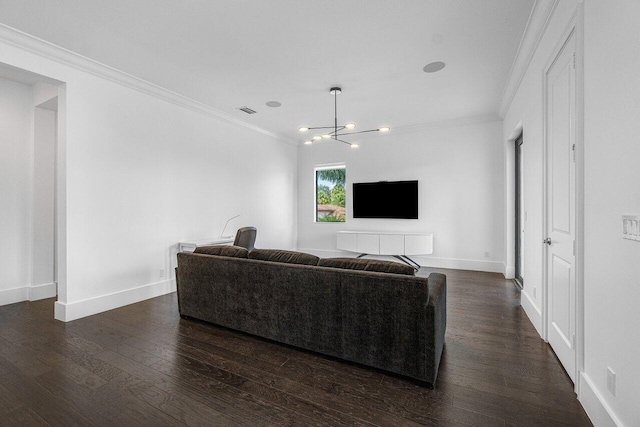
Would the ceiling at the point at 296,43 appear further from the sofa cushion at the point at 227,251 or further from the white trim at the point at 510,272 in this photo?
the white trim at the point at 510,272

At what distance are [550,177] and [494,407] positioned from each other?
1.98 metres

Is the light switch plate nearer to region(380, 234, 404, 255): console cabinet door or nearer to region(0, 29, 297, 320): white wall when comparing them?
region(380, 234, 404, 255): console cabinet door

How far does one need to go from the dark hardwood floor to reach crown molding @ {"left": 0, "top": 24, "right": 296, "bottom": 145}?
2.80 meters

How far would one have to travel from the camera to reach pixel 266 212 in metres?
6.39

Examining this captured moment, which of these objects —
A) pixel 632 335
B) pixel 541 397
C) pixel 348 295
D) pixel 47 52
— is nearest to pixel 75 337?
pixel 348 295

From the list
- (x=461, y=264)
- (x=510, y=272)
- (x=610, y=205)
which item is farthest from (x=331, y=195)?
(x=610, y=205)

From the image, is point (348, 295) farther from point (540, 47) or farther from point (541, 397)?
point (540, 47)

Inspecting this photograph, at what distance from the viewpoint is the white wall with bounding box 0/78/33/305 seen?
12.0ft

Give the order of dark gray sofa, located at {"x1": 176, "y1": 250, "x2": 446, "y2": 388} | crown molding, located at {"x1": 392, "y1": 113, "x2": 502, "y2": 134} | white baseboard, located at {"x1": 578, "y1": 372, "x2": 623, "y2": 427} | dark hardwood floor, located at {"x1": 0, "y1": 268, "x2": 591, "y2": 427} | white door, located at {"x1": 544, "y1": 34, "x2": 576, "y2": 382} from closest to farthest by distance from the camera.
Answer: white baseboard, located at {"x1": 578, "y1": 372, "x2": 623, "y2": 427}
dark hardwood floor, located at {"x1": 0, "y1": 268, "x2": 591, "y2": 427}
dark gray sofa, located at {"x1": 176, "y1": 250, "x2": 446, "y2": 388}
white door, located at {"x1": 544, "y1": 34, "x2": 576, "y2": 382}
crown molding, located at {"x1": 392, "y1": 113, "x2": 502, "y2": 134}

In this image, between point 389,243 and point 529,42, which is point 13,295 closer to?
point 389,243

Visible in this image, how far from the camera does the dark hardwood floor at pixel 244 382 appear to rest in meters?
1.70

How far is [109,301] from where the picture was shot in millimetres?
3580

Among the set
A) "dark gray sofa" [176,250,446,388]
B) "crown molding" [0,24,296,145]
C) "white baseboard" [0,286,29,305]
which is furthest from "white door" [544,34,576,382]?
"white baseboard" [0,286,29,305]

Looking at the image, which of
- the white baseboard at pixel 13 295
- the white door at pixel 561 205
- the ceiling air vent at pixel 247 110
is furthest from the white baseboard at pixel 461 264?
the white baseboard at pixel 13 295
